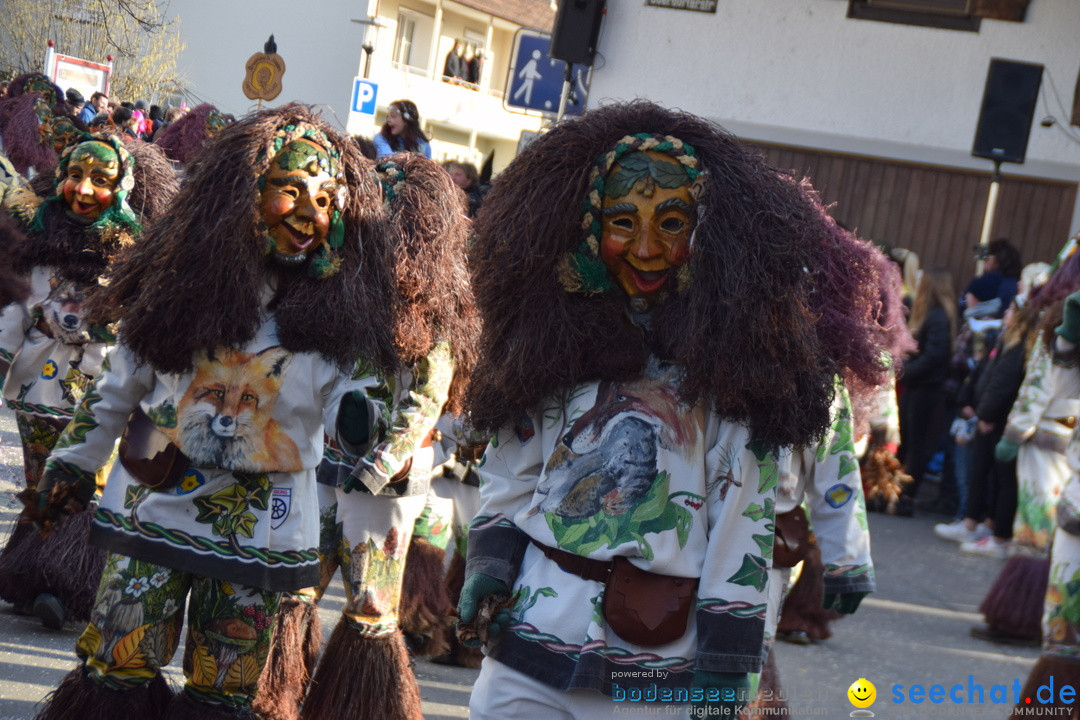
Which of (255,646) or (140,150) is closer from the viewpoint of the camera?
(255,646)

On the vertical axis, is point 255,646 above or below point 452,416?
below

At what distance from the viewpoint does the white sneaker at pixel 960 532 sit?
9594 millimetres

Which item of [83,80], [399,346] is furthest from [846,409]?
[83,80]

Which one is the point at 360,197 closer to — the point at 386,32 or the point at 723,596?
the point at 723,596

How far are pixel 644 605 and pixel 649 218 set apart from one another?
0.89 meters

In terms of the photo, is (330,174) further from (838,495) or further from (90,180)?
(90,180)

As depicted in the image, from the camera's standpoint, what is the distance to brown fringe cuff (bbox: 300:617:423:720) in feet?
15.1

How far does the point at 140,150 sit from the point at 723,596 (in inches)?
156

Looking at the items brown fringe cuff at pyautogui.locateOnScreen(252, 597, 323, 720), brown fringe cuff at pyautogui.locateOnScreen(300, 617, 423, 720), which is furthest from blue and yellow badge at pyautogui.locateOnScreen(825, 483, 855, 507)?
brown fringe cuff at pyautogui.locateOnScreen(252, 597, 323, 720)

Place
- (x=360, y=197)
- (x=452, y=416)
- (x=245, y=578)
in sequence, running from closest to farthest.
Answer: (x=245, y=578), (x=360, y=197), (x=452, y=416)

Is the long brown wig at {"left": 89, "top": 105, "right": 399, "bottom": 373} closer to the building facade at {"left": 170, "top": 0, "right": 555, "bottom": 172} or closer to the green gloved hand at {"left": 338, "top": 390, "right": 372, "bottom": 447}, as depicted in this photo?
the green gloved hand at {"left": 338, "top": 390, "right": 372, "bottom": 447}

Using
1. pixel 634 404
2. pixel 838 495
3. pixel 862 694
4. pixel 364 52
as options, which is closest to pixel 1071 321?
pixel 862 694

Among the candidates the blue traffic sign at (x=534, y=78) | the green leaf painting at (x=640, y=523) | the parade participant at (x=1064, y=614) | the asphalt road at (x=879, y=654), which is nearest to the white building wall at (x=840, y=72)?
the blue traffic sign at (x=534, y=78)

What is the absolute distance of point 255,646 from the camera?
382 centimetres
